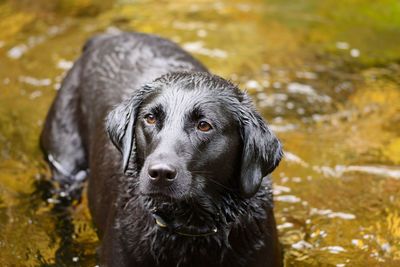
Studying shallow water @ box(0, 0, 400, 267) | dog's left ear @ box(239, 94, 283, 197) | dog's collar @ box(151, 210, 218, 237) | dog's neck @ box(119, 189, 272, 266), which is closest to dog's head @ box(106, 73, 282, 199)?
dog's left ear @ box(239, 94, 283, 197)

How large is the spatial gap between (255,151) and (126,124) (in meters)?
0.86

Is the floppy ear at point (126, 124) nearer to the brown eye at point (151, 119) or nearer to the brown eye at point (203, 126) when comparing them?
the brown eye at point (151, 119)

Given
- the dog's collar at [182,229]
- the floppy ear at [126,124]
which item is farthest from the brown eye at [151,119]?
the dog's collar at [182,229]

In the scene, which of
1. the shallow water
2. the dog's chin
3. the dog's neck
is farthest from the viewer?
the shallow water

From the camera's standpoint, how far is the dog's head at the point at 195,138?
397cm

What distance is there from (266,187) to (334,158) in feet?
7.25

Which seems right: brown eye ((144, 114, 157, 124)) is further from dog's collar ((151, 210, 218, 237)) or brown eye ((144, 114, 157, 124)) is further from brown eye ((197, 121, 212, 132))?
dog's collar ((151, 210, 218, 237))

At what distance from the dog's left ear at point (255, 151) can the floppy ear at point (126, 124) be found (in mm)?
683

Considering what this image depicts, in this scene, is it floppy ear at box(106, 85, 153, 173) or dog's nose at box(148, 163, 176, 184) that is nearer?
dog's nose at box(148, 163, 176, 184)

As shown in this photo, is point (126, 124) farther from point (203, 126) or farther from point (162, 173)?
point (162, 173)

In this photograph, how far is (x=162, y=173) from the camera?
384 centimetres

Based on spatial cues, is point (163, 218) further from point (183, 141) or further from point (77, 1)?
point (77, 1)

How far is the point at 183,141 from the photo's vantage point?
4.02m

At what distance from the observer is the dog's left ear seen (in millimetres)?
4215
